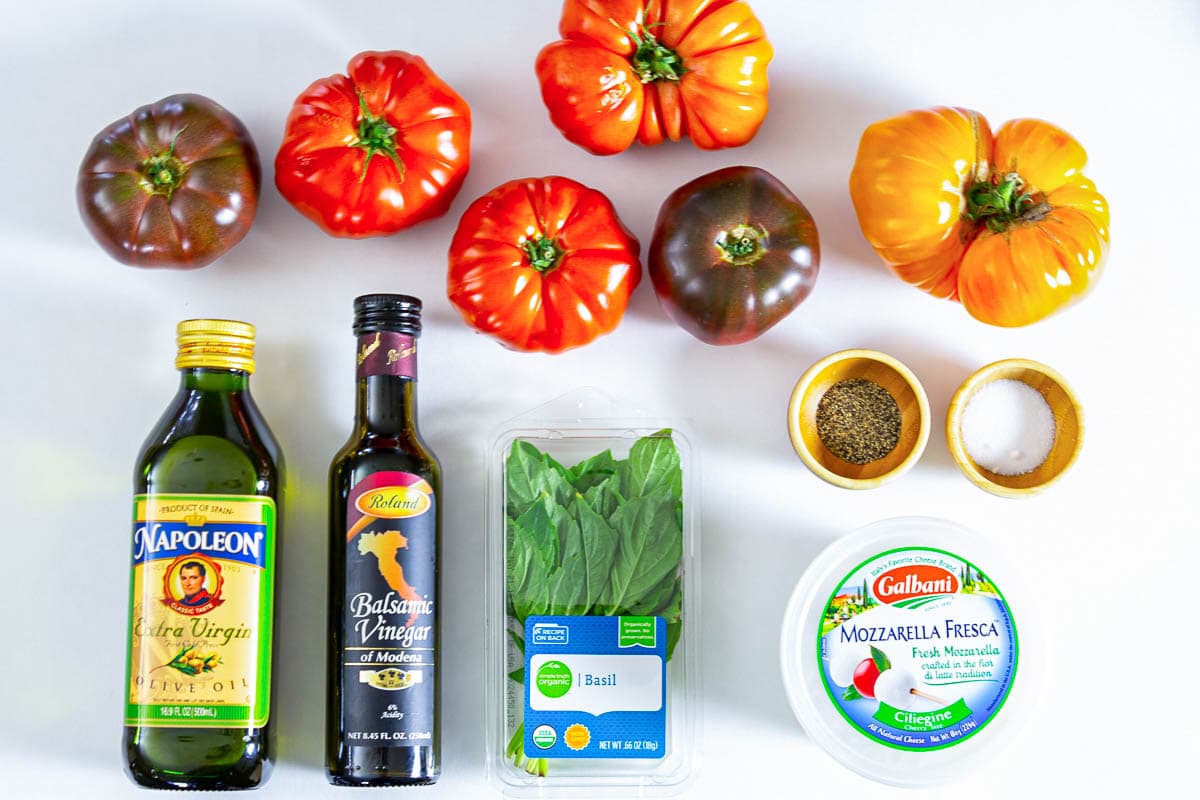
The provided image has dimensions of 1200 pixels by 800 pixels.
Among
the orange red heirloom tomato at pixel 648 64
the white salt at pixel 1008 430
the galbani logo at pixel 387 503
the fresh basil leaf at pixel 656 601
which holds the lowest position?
the fresh basil leaf at pixel 656 601

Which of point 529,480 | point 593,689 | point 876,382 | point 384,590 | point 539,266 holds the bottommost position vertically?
point 593,689

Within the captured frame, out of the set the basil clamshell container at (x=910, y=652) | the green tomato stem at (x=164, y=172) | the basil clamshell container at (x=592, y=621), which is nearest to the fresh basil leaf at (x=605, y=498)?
the basil clamshell container at (x=592, y=621)

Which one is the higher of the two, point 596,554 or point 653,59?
point 653,59

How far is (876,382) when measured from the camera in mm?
1196

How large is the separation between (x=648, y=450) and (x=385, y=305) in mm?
321

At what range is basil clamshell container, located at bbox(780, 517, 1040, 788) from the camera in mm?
1128

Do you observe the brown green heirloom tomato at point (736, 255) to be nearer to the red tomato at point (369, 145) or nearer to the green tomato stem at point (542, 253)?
the green tomato stem at point (542, 253)

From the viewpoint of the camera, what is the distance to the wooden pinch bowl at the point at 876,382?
1.15 meters

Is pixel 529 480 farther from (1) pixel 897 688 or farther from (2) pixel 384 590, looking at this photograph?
(1) pixel 897 688

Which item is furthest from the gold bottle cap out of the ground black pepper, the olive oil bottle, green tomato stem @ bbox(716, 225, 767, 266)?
the ground black pepper

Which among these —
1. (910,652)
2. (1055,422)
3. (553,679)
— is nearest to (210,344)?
(553,679)

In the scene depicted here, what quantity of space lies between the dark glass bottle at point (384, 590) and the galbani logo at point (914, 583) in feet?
1.58

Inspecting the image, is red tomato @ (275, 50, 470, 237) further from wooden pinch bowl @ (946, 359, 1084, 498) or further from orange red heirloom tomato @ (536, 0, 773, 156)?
wooden pinch bowl @ (946, 359, 1084, 498)

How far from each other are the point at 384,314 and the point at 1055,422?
2.44ft
